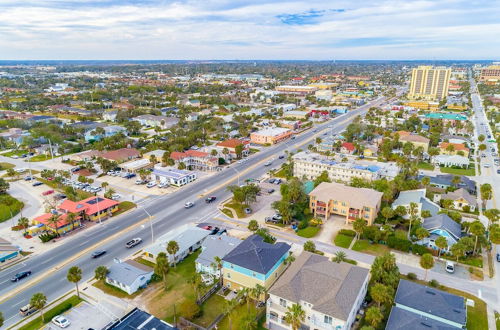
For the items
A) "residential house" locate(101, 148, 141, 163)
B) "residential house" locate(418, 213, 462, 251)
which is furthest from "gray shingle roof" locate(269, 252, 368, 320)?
"residential house" locate(101, 148, 141, 163)

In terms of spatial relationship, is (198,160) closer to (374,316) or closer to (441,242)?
(441,242)

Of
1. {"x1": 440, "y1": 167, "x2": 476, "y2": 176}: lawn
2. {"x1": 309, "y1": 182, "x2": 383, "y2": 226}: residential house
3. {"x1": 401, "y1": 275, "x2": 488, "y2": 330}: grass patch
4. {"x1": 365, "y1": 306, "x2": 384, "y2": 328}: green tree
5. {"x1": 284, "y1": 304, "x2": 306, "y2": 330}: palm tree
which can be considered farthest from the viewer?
{"x1": 440, "y1": 167, "x2": 476, "y2": 176}: lawn

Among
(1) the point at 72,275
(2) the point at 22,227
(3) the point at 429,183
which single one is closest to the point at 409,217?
(3) the point at 429,183

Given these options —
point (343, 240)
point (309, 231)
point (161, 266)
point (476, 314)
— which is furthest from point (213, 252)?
point (476, 314)

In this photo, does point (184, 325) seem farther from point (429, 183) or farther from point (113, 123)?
point (113, 123)

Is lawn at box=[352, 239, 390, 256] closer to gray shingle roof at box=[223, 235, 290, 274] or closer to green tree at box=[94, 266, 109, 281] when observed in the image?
gray shingle roof at box=[223, 235, 290, 274]

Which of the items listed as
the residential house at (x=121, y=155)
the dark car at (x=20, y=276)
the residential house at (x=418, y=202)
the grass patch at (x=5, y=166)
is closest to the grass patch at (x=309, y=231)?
the residential house at (x=418, y=202)
